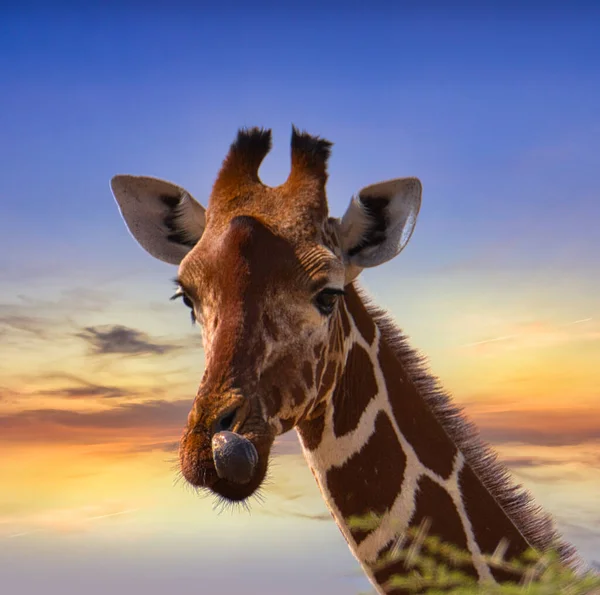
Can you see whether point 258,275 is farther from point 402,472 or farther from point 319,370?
point 402,472

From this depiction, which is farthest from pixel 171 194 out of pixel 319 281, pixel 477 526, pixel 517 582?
pixel 517 582

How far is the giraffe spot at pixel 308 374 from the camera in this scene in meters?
5.70

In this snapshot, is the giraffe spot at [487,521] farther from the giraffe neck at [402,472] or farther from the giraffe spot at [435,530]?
the giraffe spot at [435,530]

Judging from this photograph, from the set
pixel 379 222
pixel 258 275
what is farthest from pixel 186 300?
pixel 379 222

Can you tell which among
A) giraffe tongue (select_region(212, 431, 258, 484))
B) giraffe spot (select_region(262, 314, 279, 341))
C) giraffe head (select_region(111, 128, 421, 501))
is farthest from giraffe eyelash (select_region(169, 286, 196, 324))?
giraffe tongue (select_region(212, 431, 258, 484))

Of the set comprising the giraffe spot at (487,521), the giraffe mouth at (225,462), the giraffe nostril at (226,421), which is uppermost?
the giraffe nostril at (226,421)

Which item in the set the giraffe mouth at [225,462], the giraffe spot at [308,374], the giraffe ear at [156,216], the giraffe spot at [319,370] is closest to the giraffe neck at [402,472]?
the giraffe spot at [319,370]

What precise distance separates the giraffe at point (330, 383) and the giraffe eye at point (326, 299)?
0.01 metres

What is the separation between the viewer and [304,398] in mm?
5660

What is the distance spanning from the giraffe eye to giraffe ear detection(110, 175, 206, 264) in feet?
5.92

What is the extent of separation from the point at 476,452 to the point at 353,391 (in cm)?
138

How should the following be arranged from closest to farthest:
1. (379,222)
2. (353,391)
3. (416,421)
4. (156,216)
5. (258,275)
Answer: (258,275) → (353,391) → (416,421) → (379,222) → (156,216)

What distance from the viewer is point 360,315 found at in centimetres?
665

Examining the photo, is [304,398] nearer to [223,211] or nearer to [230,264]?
[230,264]
